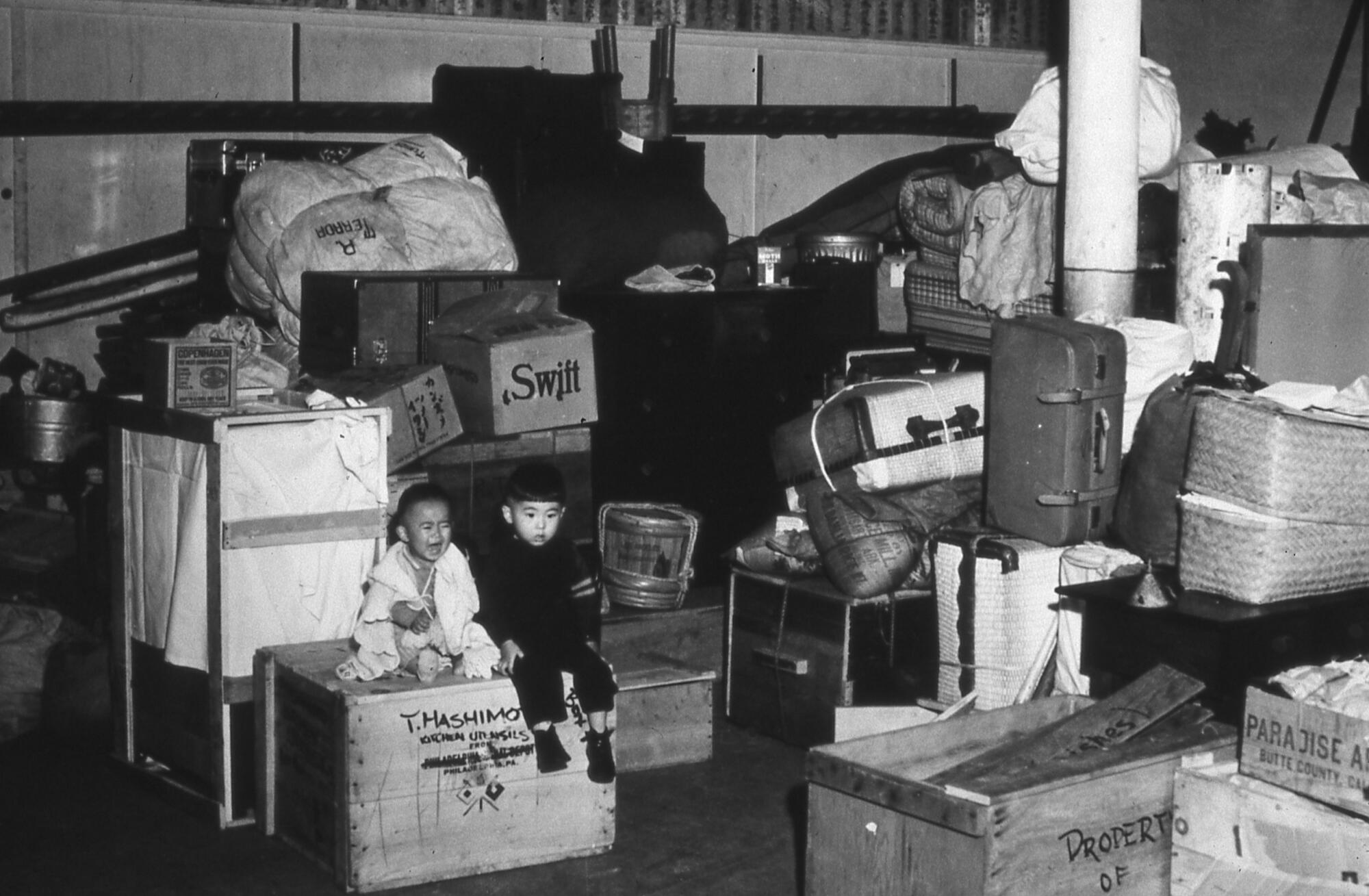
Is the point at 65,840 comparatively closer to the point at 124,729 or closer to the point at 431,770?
the point at 124,729

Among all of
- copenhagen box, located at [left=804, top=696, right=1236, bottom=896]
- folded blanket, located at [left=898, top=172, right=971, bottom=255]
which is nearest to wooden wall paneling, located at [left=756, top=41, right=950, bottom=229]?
folded blanket, located at [left=898, top=172, right=971, bottom=255]

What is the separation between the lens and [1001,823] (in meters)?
3.91

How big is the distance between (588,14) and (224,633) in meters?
5.25

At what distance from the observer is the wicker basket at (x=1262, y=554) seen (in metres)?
4.68

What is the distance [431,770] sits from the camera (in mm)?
4699

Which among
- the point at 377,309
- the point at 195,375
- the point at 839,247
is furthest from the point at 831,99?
the point at 195,375

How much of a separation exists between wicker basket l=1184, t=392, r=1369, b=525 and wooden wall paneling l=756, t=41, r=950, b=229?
5.60m

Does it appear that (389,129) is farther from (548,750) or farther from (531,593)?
(548,750)

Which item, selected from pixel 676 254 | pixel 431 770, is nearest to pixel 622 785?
pixel 431 770

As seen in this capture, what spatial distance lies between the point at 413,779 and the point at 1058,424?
2.37 metres

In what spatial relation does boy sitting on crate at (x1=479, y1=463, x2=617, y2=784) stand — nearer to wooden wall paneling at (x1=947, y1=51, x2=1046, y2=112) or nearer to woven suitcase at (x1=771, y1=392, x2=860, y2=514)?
woven suitcase at (x1=771, y1=392, x2=860, y2=514)

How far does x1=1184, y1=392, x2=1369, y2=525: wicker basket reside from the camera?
460 centimetres

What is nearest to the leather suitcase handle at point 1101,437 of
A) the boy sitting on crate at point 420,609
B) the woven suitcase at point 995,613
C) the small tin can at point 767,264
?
the woven suitcase at point 995,613

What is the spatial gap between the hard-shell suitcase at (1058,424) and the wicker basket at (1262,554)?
0.62 meters
